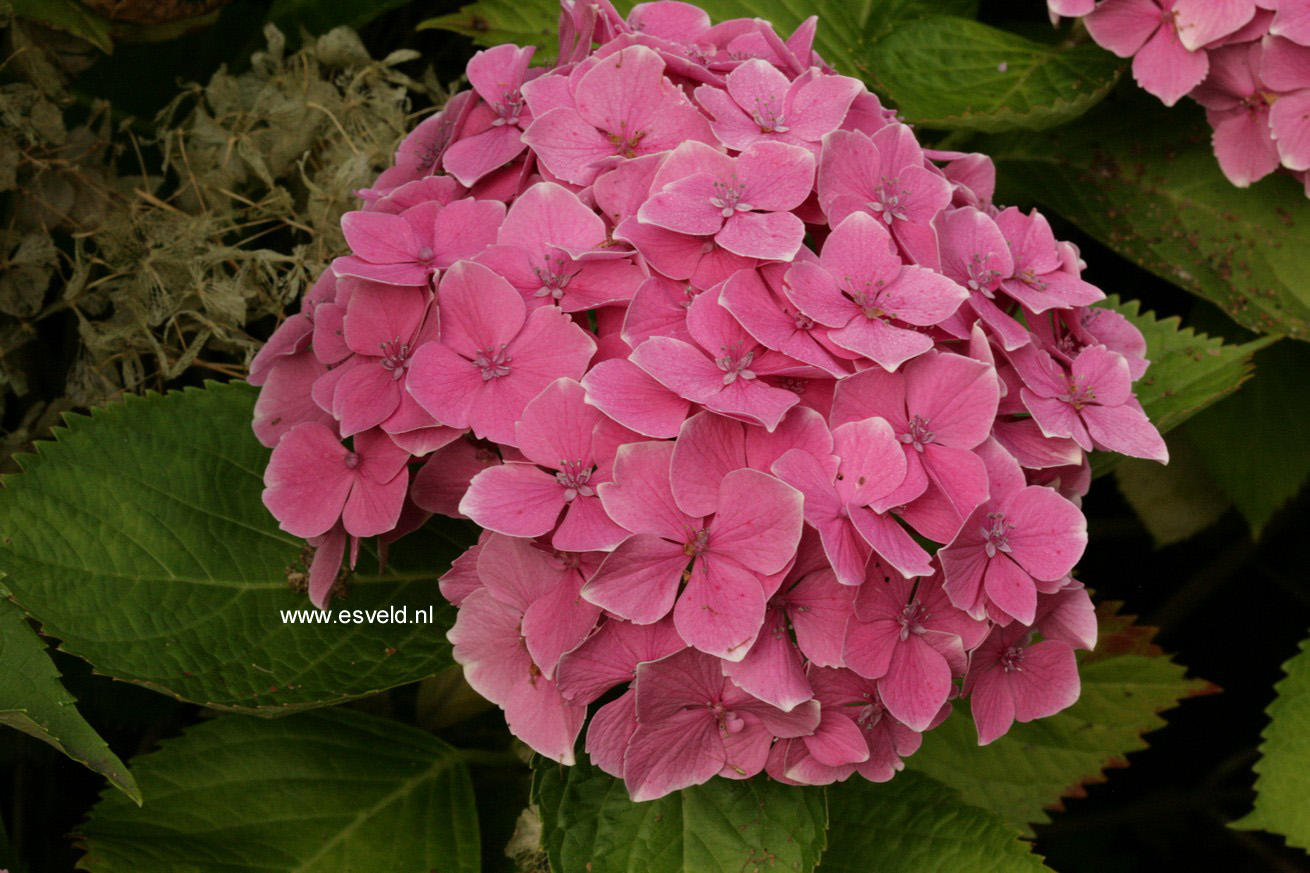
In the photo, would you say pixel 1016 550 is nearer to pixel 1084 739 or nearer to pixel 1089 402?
pixel 1089 402

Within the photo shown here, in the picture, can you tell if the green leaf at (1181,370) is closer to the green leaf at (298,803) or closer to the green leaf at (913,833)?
the green leaf at (913,833)

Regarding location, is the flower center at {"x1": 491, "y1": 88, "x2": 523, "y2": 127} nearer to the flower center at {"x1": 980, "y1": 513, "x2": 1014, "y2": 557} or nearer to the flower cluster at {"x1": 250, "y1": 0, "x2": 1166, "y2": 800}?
the flower cluster at {"x1": 250, "y1": 0, "x2": 1166, "y2": 800}

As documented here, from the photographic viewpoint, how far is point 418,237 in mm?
777

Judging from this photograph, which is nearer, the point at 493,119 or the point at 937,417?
the point at 937,417

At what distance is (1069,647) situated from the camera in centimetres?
76

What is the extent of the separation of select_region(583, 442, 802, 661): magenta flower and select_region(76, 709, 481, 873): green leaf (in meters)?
0.42

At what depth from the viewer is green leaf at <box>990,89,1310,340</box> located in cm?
121

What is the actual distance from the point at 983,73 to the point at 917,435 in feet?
2.19

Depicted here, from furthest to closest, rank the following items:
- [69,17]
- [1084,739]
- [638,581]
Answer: [1084,739] < [69,17] < [638,581]

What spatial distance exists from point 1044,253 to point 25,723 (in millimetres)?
714

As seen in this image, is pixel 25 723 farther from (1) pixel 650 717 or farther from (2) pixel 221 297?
(2) pixel 221 297

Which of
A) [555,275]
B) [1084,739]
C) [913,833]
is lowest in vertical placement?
[1084,739]

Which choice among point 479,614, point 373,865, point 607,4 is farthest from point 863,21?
point 373,865

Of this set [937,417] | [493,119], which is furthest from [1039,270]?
[493,119]
